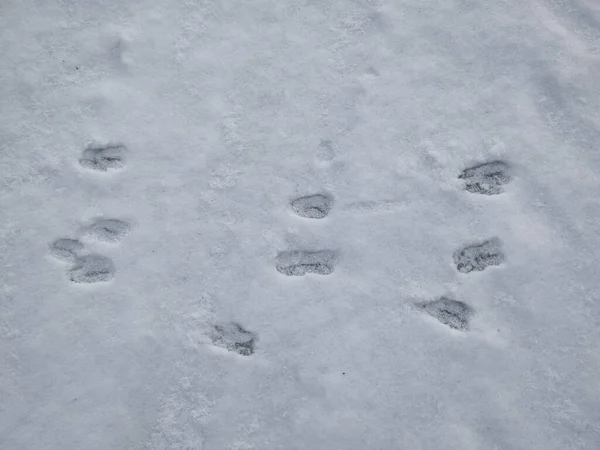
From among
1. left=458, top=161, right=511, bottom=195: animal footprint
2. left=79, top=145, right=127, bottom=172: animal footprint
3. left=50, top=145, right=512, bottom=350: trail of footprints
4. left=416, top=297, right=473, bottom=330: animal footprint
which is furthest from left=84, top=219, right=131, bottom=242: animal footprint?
left=458, top=161, right=511, bottom=195: animal footprint

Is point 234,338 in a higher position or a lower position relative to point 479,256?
lower

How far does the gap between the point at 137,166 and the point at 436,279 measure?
0.94 metres

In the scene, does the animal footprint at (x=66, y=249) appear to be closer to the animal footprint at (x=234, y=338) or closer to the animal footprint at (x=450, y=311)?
the animal footprint at (x=234, y=338)

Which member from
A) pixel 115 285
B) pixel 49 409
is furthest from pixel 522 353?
pixel 49 409

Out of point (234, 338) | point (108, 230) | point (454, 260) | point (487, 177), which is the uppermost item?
point (487, 177)

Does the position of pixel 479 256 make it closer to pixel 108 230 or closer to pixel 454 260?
pixel 454 260

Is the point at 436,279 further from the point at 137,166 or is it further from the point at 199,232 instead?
the point at 137,166

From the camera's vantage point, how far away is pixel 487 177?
1.61 m

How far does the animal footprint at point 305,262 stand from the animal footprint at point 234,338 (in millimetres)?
201

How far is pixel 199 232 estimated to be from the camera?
1.60 meters

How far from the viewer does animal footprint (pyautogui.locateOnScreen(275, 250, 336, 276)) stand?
5.09ft

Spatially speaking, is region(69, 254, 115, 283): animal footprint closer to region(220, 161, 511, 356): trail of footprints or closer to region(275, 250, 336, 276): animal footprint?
region(220, 161, 511, 356): trail of footprints

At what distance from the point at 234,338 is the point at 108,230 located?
487 millimetres

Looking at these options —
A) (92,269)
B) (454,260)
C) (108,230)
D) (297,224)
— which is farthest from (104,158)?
(454,260)
